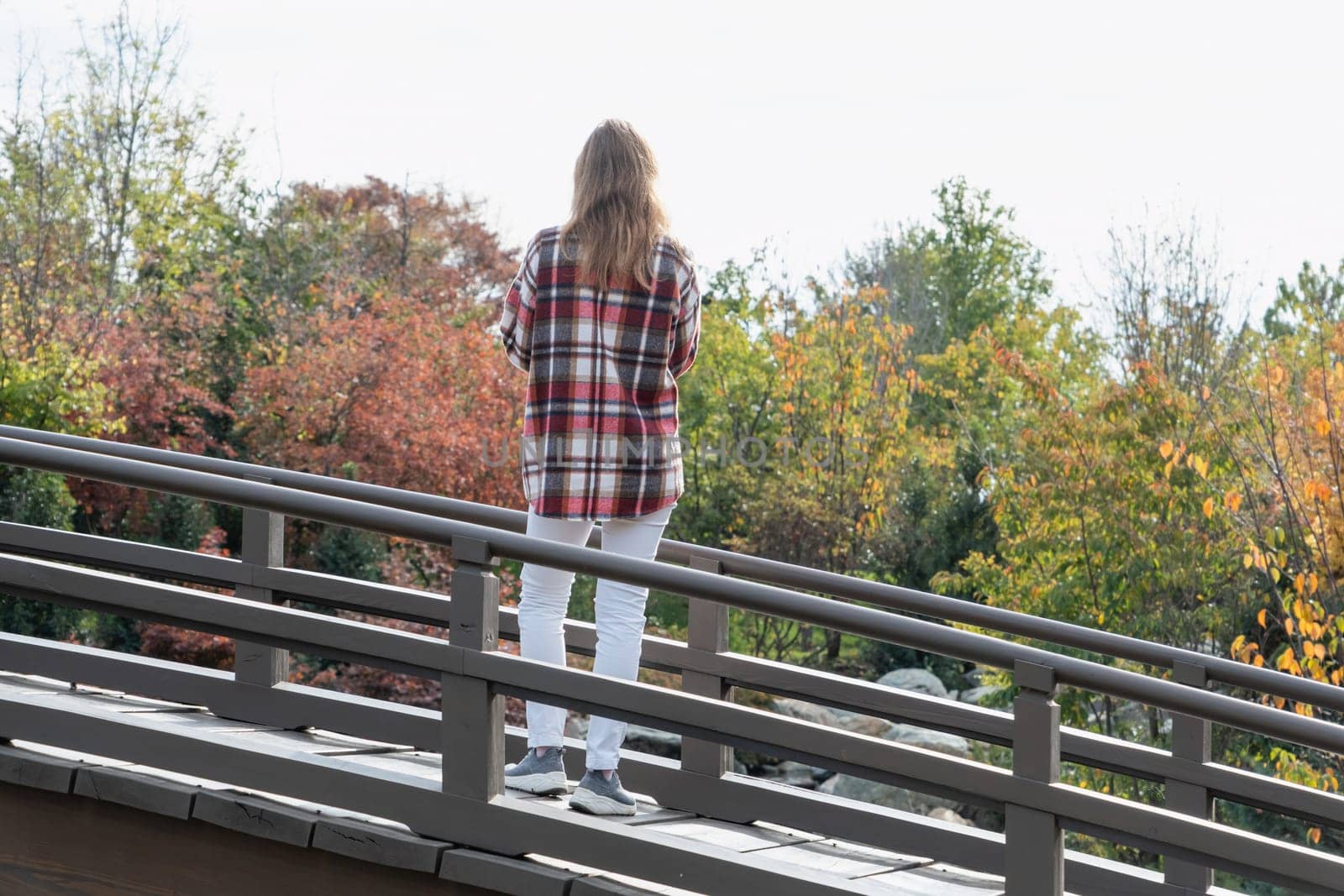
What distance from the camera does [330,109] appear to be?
25281mm

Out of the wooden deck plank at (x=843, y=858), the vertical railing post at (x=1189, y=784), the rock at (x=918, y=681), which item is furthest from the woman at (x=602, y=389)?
the rock at (x=918, y=681)

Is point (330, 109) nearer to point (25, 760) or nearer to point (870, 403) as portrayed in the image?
point (870, 403)

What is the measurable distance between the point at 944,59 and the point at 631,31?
977cm

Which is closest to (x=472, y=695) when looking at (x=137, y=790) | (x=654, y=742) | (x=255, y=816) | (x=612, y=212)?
(x=255, y=816)

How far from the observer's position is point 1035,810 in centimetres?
293

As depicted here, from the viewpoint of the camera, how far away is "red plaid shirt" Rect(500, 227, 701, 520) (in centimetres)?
352

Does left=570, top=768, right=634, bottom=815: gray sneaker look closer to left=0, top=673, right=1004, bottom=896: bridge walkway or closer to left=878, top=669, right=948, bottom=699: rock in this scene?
left=0, top=673, right=1004, bottom=896: bridge walkway

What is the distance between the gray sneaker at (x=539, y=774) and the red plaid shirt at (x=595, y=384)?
664 millimetres

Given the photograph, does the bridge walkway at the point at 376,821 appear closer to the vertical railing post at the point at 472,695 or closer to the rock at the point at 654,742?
the vertical railing post at the point at 472,695

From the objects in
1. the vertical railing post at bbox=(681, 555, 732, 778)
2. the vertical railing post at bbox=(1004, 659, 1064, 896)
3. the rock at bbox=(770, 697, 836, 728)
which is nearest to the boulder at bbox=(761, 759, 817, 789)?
the rock at bbox=(770, 697, 836, 728)

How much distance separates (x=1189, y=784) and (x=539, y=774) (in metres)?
1.74

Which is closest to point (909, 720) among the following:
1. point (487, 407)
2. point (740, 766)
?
point (740, 766)

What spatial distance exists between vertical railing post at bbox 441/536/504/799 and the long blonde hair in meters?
0.78

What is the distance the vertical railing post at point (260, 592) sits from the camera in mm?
4312
